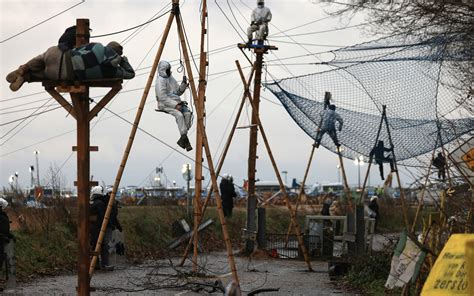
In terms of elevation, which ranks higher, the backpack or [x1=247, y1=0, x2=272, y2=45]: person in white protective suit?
[x1=247, y1=0, x2=272, y2=45]: person in white protective suit

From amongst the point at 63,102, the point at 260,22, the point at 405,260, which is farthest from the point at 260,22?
the point at 405,260

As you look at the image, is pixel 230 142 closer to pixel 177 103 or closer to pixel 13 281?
pixel 177 103

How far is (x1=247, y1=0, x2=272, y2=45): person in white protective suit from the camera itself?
23.5 m

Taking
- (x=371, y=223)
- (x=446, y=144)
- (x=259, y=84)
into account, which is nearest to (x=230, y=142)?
(x=259, y=84)

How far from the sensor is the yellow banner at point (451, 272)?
8.70 m

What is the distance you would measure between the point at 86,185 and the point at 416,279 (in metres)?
4.15

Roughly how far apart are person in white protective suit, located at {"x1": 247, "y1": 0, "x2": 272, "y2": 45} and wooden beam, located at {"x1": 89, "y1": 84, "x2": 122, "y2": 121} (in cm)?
1124

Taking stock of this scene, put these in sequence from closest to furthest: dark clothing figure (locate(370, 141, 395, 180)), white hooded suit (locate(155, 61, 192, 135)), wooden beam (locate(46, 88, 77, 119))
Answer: wooden beam (locate(46, 88, 77, 119)), white hooded suit (locate(155, 61, 192, 135)), dark clothing figure (locate(370, 141, 395, 180))

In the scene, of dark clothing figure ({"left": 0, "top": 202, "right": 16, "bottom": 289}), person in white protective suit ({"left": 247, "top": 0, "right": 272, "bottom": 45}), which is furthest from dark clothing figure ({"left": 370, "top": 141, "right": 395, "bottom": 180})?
dark clothing figure ({"left": 0, "top": 202, "right": 16, "bottom": 289})

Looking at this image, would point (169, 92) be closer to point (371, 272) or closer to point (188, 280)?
point (188, 280)

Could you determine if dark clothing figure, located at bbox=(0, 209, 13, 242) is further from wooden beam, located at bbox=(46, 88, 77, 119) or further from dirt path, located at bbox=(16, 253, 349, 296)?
wooden beam, located at bbox=(46, 88, 77, 119)

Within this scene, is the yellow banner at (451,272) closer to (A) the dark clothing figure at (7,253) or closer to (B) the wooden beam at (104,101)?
(B) the wooden beam at (104,101)

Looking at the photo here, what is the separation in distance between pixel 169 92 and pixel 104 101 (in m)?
5.89

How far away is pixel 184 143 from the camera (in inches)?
707
